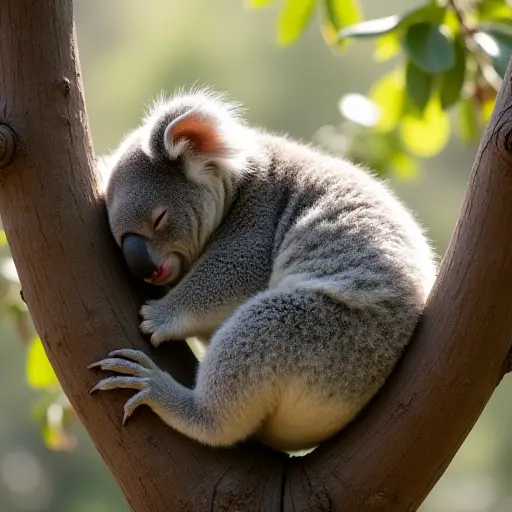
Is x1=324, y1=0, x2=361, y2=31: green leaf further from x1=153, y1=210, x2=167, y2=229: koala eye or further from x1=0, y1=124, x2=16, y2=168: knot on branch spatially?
x1=0, y1=124, x2=16, y2=168: knot on branch

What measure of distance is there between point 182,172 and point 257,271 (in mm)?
478

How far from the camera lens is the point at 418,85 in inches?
125

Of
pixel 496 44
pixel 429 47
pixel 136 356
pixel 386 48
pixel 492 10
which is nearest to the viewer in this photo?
pixel 136 356

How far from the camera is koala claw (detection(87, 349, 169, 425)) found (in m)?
2.42

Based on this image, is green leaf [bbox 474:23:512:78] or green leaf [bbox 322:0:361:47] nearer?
green leaf [bbox 474:23:512:78]

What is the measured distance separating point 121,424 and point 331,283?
735mm

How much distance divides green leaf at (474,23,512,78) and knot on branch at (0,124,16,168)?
1.46 metres

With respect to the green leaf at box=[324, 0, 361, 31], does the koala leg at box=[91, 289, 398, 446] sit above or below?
below

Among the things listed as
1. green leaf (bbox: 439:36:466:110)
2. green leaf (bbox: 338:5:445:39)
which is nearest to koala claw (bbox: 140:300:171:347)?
green leaf (bbox: 338:5:445:39)

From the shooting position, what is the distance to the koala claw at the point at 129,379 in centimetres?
242

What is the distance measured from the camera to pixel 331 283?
2.71 metres

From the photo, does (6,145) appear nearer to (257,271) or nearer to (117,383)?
(117,383)

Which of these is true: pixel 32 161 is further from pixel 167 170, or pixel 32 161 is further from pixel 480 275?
pixel 480 275

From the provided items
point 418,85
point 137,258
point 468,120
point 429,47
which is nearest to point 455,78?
point 418,85
